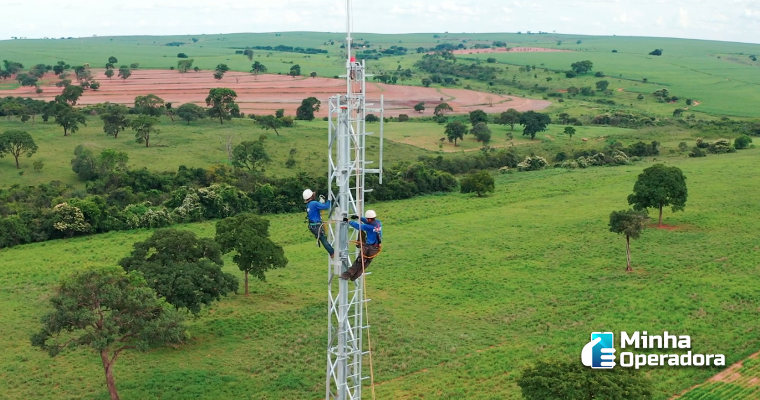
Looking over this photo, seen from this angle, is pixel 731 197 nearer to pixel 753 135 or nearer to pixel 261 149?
pixel 261 149

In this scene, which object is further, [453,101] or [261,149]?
[453,101]

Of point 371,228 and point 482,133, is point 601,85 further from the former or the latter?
point 371,228

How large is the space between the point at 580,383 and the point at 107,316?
14203 millimetres

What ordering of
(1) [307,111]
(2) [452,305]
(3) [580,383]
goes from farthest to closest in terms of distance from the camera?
1. (1) [307,111]
2. (2) [452,305]
3. (3) [580,383]

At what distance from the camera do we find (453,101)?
126000mm

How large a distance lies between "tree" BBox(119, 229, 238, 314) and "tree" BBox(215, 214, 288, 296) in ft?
7.14

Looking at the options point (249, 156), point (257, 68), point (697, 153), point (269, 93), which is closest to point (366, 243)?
point (249, 156)

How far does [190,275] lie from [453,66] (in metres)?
153

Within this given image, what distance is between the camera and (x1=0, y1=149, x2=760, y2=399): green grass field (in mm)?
25250

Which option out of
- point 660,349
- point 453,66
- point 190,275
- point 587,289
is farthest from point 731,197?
point 453,66

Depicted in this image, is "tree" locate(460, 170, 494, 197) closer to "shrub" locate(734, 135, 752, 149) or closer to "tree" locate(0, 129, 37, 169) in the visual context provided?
"shrub" locate(734, 135, 752, 149)

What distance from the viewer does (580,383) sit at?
18703mm

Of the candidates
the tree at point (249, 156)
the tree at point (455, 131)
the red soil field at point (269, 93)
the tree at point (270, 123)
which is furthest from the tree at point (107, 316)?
the red soil field at point (269, 93)

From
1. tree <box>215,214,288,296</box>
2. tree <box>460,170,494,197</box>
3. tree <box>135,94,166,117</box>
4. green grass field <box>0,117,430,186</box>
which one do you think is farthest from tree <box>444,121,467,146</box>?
tree <box>215,214,288,296</box>
